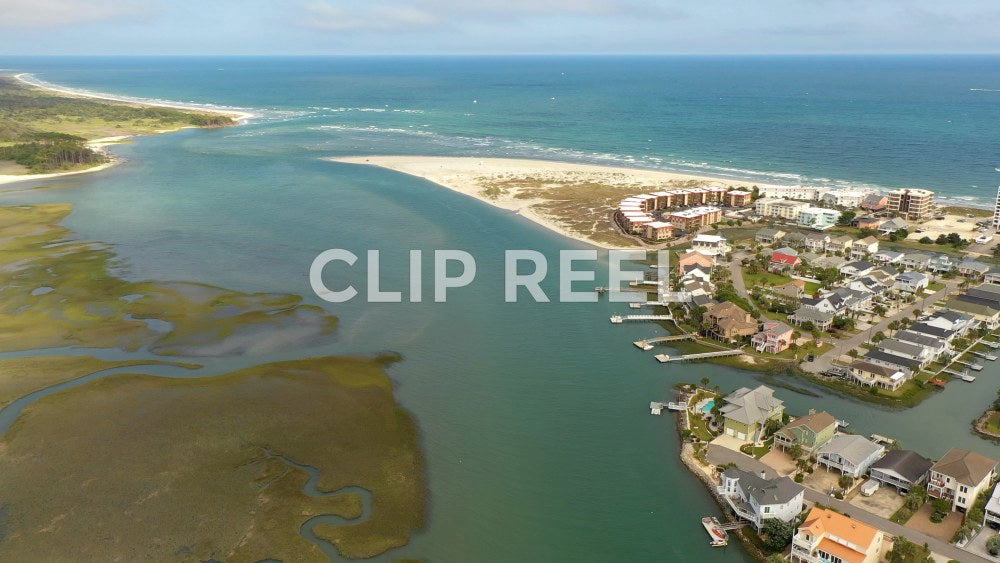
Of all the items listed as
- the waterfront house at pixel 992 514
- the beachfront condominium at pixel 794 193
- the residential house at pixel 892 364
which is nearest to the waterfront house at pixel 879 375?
the residential house at pixel 892 364

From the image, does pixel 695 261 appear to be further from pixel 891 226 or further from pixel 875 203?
pixel 875 203

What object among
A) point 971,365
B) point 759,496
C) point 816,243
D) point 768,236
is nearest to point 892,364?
point 971,365

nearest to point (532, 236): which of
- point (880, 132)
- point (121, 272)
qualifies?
point (121, 272)

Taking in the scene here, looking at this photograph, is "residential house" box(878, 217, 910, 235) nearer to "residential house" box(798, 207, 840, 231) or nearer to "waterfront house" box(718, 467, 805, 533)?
"residential house" box(798, 207, 840, 231)

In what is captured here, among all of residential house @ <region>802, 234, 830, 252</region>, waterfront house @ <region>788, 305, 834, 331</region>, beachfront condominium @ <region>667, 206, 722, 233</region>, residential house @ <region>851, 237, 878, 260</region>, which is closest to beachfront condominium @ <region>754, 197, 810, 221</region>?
beachfront condominium @ <region>667, 206, 722, 233</region>

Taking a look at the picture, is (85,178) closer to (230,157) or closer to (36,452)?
(230,157)

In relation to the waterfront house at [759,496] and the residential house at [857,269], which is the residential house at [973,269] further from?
the waterfront house at [759,496]
